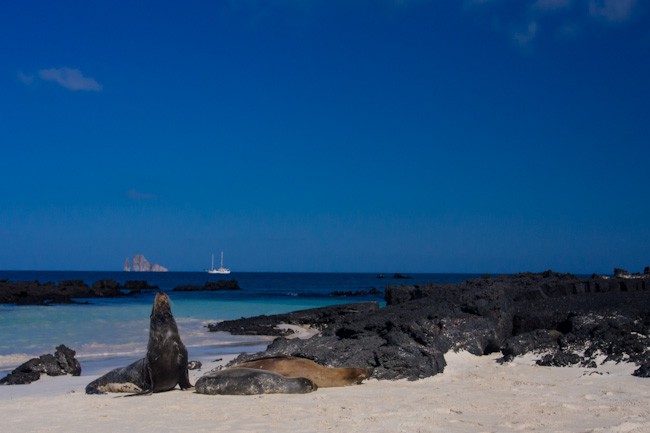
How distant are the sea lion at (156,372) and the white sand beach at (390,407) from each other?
0.77 ft

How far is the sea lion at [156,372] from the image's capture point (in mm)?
8234

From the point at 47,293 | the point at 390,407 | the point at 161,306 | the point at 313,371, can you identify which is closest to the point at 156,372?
the point at 161,306

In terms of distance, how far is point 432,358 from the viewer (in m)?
9.05

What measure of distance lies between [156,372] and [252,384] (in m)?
1.39

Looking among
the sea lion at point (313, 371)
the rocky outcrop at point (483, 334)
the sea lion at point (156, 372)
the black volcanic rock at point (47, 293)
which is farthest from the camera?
the black volcanic rock at point (47, 293)

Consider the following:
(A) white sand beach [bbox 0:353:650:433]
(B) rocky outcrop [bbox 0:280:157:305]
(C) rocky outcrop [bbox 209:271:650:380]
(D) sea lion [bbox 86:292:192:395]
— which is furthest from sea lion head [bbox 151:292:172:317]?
(B) rocky outcrop [bbox 0:280:157:305]

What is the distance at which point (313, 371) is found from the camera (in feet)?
27.0

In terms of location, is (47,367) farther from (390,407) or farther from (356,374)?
(390,407)

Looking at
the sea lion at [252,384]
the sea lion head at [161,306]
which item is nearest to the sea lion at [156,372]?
the sea lion head at [161,306]

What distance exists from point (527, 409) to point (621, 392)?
158 centimetres

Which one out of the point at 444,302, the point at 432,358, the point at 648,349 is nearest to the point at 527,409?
the point at 432,358

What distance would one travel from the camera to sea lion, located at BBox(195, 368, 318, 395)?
758cm

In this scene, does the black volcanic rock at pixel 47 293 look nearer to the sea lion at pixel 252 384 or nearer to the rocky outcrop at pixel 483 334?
the rocky outcrop at pixel 483 334

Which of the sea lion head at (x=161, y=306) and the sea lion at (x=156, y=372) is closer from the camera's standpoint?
the sea lion at (x=156, y=372)
